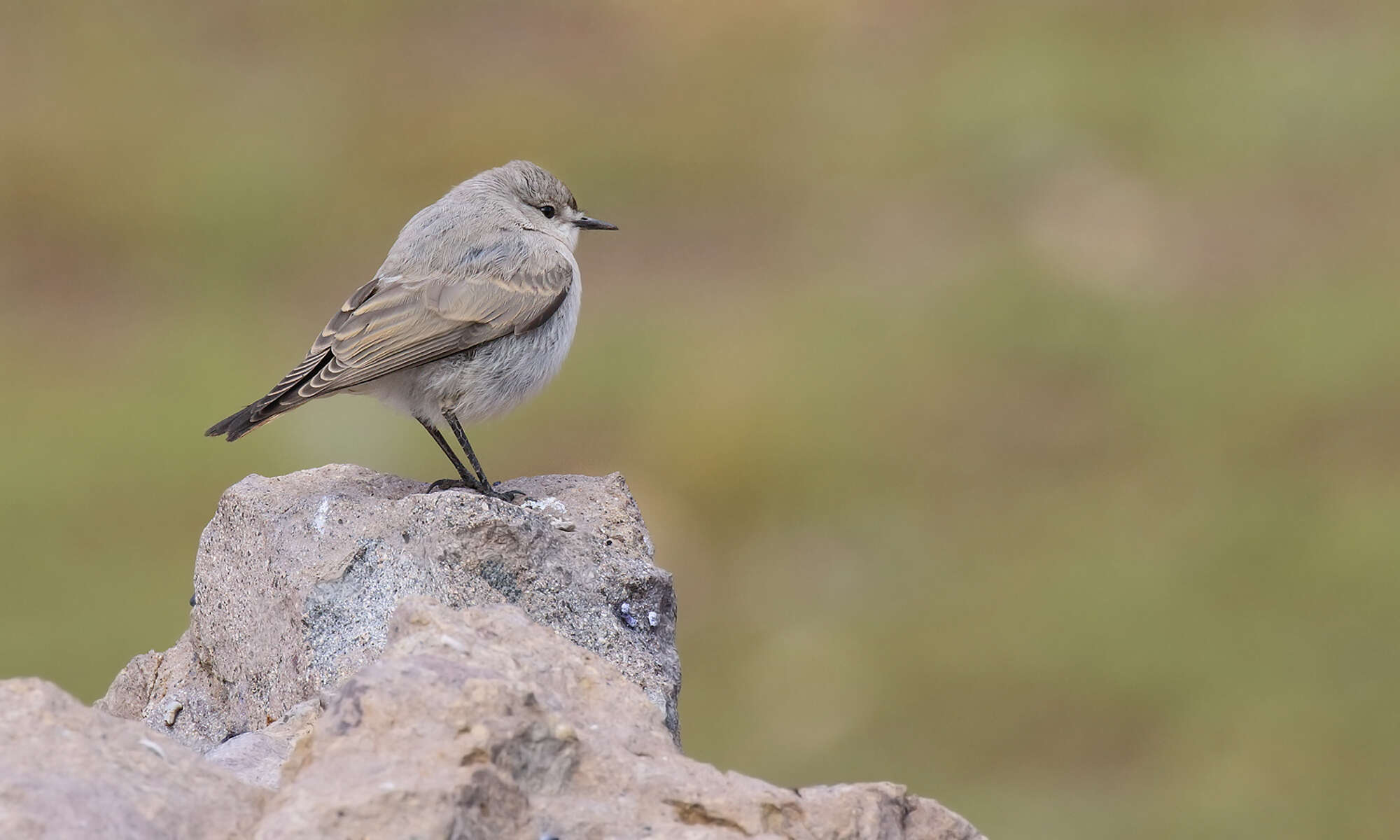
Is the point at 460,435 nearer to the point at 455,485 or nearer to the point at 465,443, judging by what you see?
the point at 465,443

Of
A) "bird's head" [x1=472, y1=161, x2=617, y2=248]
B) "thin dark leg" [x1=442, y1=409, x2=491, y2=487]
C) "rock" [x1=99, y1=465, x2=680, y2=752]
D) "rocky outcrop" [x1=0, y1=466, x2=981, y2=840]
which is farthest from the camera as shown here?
"bird's head" [x1=472, y1=161, x2=617, y2=248]

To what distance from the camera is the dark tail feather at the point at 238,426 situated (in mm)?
6668

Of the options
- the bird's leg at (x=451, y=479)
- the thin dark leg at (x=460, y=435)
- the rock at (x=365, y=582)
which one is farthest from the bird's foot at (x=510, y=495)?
the thin dark leg at (x=460, y=435)

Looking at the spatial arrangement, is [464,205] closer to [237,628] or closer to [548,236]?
[548,236]

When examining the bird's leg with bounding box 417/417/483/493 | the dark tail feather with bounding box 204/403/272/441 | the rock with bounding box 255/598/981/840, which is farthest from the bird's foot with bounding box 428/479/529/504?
the rock with bounding box 255/598/981/840

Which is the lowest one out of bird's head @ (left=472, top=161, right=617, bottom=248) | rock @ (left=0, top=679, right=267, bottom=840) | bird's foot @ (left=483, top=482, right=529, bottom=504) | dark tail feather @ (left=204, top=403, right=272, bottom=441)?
rock @ (left=0, top=679, right=267, bottom=840)

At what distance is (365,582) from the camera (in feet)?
17.2

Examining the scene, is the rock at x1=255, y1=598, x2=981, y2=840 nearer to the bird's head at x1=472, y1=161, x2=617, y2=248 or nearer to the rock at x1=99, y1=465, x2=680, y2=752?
the rock at x1=99, y1=465, x2=680, y2=752

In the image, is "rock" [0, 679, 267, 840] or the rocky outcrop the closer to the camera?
"rock" [0, 679, 267, 840]

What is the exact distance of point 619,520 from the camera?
5.84m

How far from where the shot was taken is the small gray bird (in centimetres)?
682

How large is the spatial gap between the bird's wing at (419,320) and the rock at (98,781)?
3.03 metres

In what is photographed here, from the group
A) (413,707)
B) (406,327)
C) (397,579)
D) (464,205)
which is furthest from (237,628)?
(464,205)

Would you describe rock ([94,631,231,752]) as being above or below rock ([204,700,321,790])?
above
